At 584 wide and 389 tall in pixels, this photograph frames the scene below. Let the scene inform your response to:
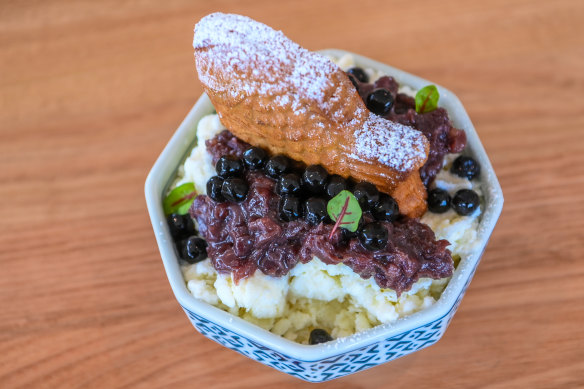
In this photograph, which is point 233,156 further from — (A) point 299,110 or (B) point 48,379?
(B) point 48,379

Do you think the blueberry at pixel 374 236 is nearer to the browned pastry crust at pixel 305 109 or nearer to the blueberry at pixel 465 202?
the browned pastry crust at pixel 305 109

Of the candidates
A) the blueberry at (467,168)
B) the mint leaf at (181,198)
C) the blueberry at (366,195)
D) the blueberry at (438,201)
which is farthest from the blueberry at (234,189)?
the blueberry at (467,168)

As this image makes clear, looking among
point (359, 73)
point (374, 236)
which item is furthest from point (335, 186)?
point (359, 73)

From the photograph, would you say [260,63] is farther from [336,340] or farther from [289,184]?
[336,340]

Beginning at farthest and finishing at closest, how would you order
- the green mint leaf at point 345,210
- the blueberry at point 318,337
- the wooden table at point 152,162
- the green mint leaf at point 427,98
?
the wooden table at point 152,162 < the green mint leaf at point 427,98 < the blueberry at point 318,337 < the green mint leaf at point 345,210

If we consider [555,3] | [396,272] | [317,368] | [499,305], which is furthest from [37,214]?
[555,3]

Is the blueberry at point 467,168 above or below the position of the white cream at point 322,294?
above

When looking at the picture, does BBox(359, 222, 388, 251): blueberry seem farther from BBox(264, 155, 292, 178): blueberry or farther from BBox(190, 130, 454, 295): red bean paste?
BBox(264, 155, 292, 178): blueberry
